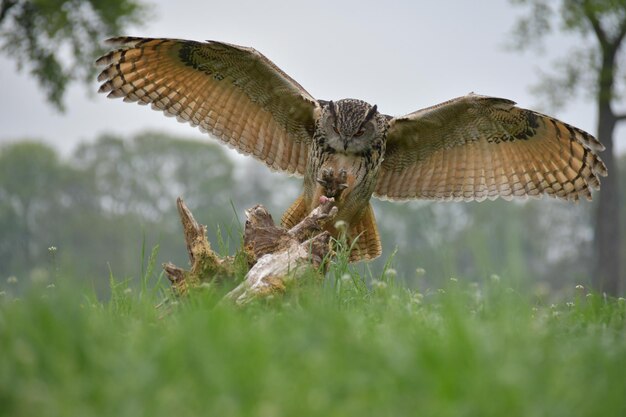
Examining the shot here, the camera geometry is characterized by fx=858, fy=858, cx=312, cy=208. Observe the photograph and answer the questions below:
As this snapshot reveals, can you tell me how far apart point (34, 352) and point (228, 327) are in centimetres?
91

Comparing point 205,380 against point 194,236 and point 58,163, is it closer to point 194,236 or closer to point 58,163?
point 194,236

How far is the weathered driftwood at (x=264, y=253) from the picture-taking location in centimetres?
603

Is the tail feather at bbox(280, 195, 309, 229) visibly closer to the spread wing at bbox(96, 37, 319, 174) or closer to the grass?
the spread wing at bbox(96, 37, 319, 174)

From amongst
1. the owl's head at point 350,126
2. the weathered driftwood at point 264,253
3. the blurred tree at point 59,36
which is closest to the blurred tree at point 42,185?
the blurred tree at point 59,36

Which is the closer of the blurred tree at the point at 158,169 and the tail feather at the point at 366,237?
the tail feather at the point at 366,237

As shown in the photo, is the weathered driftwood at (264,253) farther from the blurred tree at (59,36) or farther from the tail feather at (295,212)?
the blurred tree at (59,36)

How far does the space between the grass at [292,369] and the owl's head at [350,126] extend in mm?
3269

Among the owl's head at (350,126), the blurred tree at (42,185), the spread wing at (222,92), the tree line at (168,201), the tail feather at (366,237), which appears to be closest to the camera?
the owl's head at (350,126)

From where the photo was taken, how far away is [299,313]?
482cm

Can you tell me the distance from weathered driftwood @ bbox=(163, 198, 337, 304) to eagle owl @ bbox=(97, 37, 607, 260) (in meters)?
0.80

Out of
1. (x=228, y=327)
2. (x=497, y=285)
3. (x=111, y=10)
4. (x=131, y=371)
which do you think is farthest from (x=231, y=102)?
(x=111, y=10)

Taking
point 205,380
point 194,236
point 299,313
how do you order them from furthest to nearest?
1. point 194,236
2. point 299,313
3. point 205,380

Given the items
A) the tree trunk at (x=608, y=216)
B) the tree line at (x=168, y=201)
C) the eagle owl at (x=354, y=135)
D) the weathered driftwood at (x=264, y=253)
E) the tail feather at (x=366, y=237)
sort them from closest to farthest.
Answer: the weathered driftwood at (x=264, y=253) < the eagle owl at (x=354, y=135) < the tail feather at (x=366, y=237) < the tree trunk at (x=608, y=216) < the tree line at (x=168, y=201)

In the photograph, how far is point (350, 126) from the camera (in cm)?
752
